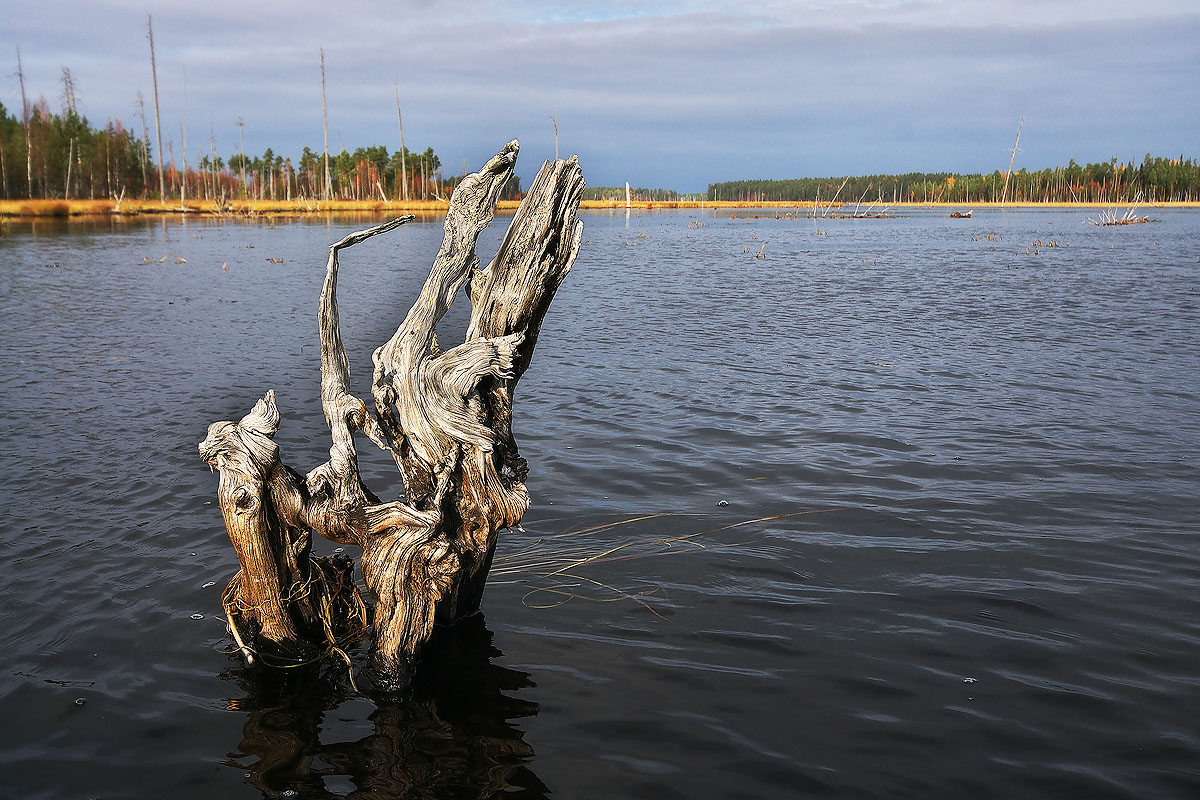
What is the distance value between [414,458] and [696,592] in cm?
257

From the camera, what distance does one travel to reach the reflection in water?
4.44 meters

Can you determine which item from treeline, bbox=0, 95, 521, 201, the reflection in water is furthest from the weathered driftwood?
treeline, bbox=0, 95, 521, 201

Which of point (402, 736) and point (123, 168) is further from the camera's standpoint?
point (123, 168)

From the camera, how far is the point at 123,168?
10231 cm

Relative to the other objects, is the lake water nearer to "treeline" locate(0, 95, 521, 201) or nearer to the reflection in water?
the reflection in water

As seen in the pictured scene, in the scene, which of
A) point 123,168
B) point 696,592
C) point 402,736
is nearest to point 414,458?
point 402,736

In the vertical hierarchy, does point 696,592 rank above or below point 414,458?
below

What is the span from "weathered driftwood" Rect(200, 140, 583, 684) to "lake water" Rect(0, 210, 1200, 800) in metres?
0.53

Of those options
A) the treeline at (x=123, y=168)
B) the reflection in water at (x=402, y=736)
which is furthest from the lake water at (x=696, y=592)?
the treeline at (x=123, y=168)

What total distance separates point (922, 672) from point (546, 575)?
117 inches

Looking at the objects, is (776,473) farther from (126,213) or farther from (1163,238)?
(126,213)

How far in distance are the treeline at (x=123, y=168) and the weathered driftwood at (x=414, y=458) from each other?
244 feet

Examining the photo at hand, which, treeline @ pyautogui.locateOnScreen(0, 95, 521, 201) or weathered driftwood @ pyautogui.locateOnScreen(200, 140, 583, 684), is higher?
treeline @ pyautogui.locateOnScreen(0, 95, 521, 201)

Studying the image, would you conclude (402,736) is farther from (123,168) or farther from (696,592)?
(123,168)
